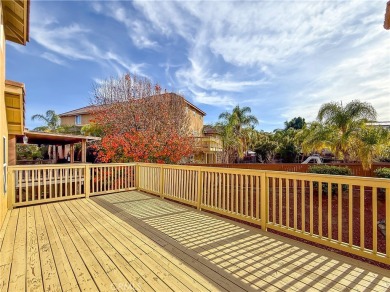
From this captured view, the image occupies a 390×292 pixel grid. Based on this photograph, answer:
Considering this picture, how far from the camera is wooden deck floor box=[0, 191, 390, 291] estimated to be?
2117 millimetres

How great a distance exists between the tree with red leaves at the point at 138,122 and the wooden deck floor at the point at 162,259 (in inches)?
199

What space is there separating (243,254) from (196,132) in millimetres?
18235

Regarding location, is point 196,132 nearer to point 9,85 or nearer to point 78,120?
point 78,120

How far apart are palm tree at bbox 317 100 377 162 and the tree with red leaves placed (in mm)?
7596

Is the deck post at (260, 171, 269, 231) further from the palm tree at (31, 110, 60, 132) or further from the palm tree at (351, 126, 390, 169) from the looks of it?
the palm tree at (31, 110, 60, 132)

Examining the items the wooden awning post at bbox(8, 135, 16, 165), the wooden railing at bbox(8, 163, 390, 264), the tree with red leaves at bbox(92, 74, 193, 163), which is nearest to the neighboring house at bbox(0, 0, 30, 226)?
the wooden railing at bbox(8, 163, 390, 264)

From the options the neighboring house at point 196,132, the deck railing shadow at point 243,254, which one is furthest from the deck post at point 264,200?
the neighboring house at point 196,132

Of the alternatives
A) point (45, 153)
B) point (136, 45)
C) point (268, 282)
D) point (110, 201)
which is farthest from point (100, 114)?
point (45, 153)

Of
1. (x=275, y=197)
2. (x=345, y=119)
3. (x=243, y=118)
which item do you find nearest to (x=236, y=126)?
(x=243, y=118)

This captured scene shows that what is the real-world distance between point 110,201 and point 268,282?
475 centimetres

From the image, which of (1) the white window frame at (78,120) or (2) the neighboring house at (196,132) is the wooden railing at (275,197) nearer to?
(2) the neighboring house at (196,132)

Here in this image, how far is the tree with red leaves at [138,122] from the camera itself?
9165mm

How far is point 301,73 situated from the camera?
34.2ft

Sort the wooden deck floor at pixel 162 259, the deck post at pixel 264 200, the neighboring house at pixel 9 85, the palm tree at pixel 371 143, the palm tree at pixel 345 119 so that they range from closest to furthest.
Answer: the wooden deck floor at pixel 162 259
the deck post at pixel 264 200
the neighboring house at pixel 9 85
the palm tree at pixel 371 143
the palm tree at pixel 345 119
